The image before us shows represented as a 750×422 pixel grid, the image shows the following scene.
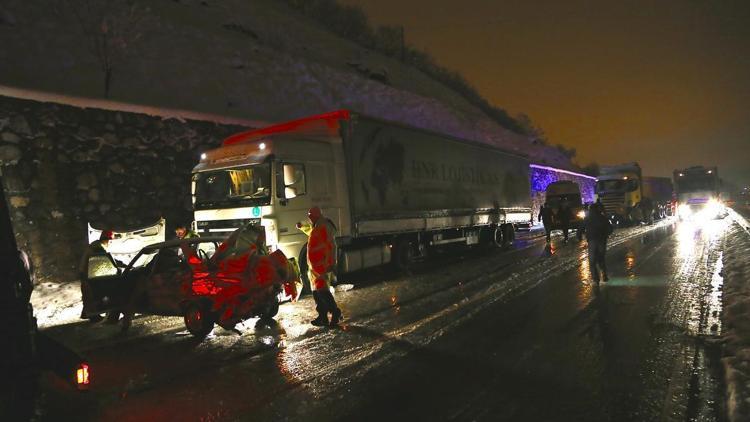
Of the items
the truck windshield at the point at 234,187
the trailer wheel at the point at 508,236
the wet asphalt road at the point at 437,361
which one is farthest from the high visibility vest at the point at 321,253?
the trailer wheel at the point at 508,236

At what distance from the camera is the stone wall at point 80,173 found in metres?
10.6

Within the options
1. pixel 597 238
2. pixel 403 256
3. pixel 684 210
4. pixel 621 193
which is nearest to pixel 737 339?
pixel 597 238

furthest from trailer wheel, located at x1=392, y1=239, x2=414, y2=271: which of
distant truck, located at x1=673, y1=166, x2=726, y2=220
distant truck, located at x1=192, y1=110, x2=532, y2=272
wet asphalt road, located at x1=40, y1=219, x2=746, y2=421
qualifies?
distant truck, located at x1=673, y1=166, x2=726, y2=220

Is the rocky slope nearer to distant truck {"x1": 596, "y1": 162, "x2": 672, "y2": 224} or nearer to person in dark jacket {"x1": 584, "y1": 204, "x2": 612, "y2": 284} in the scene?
distant truck {"x1": 596, "y1": 162, "x2": 672, "y2": 224}

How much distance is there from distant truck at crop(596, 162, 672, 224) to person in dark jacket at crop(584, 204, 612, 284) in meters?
19.6

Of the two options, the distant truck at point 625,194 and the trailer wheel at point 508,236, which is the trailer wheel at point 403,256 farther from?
the distant truck at point 625,194

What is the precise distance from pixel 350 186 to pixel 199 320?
4818 mm

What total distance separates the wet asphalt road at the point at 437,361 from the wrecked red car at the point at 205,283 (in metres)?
0.36

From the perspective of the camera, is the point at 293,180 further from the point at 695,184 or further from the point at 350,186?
the point at 695,184

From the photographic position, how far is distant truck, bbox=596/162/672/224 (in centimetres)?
2980

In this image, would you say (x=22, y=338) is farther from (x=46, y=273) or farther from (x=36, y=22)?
(x=36, y=22)

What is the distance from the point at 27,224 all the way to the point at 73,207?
3.53ft

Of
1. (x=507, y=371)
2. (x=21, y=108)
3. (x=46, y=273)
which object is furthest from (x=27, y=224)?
(x=507, y=371)

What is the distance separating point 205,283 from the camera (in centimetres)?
703
